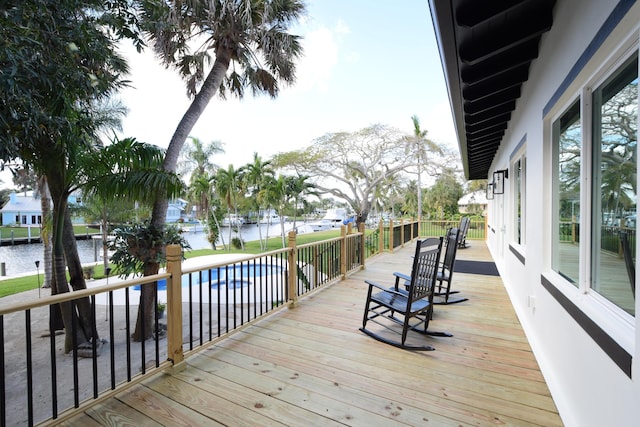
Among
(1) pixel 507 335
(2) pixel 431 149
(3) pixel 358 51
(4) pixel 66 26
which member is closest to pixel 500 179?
(1) pixel 507 335

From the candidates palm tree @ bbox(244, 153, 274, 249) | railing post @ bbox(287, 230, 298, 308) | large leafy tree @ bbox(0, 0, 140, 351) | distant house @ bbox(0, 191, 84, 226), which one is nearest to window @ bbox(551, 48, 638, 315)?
railing post @ bbox(287, 230, 298, 308)

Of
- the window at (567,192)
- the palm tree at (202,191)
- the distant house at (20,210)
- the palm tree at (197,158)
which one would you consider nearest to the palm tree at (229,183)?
the palm tree at (202,191)

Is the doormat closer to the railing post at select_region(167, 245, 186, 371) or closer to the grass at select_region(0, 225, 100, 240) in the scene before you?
the railing post at select_region(167, 245, 186, 371)

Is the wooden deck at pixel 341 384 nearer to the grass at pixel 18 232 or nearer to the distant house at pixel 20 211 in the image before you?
the distant house at pixel 20 211

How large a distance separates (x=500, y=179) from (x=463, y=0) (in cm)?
509

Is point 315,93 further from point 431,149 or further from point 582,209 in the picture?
A: point 582,209

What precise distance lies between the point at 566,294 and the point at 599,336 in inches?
22.2

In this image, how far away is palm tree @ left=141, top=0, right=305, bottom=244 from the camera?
6.07m

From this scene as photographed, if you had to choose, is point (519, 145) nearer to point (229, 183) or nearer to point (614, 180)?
point (614, 180)

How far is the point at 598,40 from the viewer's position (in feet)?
4.67

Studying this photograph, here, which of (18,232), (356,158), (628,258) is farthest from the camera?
(18,232)

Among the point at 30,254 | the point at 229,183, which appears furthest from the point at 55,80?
the point at 30,254

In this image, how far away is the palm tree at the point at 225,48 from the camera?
6.07m

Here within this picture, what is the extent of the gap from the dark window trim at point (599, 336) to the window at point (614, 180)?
0.15m
